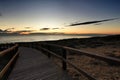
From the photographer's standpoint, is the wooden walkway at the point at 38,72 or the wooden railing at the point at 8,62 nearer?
the wooden railing at the point at 8,62

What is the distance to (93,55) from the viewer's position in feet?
11.7

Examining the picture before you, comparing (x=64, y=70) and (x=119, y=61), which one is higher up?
(x=119, y=61)

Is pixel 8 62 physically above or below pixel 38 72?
above

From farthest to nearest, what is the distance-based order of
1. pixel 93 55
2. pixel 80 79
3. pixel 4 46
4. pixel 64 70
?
1. pixel 4 46
2. pixel 80 79
3. pixel 64 70
4. pixel 93 55

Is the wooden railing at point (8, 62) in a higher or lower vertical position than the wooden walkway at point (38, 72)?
higher

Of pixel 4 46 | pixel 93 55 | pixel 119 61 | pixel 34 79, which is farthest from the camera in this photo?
pixel 4 46

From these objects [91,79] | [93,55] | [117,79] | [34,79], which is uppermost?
[93,55]

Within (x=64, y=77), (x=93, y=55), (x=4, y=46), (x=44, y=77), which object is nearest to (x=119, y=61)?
(x=93, y=55)

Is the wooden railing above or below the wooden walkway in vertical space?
above

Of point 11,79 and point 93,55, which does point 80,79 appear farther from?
point 93,55

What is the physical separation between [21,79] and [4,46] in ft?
98.4

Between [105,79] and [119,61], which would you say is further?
[105,79]

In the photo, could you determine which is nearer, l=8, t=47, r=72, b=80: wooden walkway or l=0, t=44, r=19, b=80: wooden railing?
l=0, t=44, r=19, b=80: wooden railing

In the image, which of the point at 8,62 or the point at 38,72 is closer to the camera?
the point at 38,72
